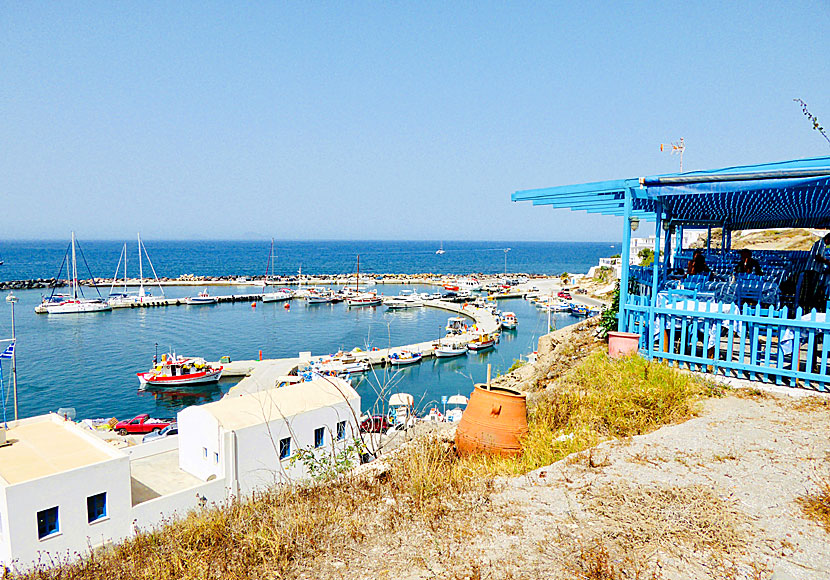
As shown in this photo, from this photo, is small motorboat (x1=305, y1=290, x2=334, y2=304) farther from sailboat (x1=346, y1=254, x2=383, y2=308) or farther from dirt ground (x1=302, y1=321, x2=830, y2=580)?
dirt ground (x1=302, y1=321, x2=830, y2=580)

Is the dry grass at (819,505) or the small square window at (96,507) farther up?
the dry grass at (819,505)

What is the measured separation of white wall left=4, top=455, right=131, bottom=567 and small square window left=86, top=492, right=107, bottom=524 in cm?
6

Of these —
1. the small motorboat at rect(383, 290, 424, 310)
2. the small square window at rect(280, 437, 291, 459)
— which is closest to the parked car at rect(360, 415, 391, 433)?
the small square window at rect(280, 437, 291, 459)

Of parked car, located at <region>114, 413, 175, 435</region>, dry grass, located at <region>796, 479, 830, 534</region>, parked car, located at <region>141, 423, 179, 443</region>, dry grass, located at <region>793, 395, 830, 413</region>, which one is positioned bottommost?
parked car, located at <region>114, 413, 175, 435</region>

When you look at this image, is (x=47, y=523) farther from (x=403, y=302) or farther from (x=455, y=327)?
(x=403, y=302)

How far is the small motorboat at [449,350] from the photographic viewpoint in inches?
1444

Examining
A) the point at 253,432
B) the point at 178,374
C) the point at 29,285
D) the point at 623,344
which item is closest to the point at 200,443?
the point at 253,432

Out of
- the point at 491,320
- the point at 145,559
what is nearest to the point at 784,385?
the point at 145,559

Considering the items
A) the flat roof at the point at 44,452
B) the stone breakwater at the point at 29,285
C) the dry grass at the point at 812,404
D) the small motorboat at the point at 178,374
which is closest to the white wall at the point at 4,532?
the flat roof at the point at 44,452

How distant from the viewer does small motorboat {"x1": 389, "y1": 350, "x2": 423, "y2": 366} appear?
1335 inches

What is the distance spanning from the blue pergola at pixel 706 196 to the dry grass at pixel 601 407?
1233mm

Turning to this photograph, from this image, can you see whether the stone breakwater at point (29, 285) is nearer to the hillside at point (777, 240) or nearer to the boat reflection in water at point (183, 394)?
the boat reflection in water at point (183, 394)

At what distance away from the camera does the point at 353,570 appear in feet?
10.2

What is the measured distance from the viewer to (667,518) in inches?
129
